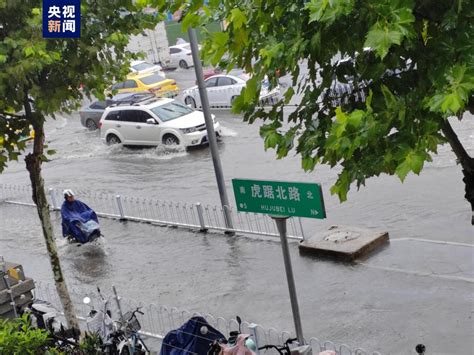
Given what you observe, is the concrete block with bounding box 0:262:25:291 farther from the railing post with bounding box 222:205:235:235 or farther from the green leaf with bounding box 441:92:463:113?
the green leaf with bounding box 441:92:463:113

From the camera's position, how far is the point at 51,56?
9.22m

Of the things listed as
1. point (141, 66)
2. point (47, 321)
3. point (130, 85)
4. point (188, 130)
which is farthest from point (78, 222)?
point (141, 66)

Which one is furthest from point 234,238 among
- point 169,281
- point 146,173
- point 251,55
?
point 251,55

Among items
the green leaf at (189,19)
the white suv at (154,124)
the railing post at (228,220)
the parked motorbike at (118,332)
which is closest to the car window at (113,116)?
the white suv at (154,124)

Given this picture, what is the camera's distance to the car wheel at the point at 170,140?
2361cm

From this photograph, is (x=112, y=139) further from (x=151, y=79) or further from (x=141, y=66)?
(x=141, y=66)

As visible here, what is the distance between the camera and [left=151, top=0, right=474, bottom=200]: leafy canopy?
17.0 feet

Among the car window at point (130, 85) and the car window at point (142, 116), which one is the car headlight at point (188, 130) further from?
the car window at point (130, 85)

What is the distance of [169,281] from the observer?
44.0ft

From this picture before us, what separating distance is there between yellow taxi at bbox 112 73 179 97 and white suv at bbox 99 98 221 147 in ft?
24.0

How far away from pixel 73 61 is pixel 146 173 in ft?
39.4

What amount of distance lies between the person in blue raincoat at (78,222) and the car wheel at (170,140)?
779 centimetres

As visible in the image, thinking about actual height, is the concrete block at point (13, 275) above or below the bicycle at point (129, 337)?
above

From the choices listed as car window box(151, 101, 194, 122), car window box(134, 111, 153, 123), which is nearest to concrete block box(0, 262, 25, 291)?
car window box(151, 101, 194, 122)
